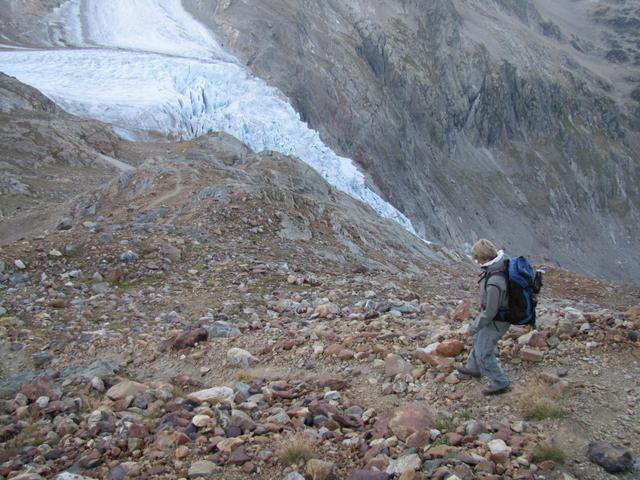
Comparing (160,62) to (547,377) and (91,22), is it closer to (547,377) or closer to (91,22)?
(91,22)

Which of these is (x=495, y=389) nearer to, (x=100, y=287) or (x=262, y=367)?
(x=262, y=367)

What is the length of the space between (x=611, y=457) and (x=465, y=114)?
84839 mm

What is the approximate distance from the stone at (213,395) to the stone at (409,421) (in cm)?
190

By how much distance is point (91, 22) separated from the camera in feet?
179

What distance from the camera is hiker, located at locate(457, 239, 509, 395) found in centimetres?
545

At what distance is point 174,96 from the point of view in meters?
37.0

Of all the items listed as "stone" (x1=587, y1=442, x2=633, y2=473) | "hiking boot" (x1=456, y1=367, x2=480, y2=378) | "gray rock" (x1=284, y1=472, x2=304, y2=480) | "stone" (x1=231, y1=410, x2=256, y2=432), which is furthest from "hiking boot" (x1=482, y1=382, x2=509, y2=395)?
"stone" (x1=231, y1=410, x2=256, y2=432)

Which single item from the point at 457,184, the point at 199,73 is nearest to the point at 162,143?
the point at 199,73

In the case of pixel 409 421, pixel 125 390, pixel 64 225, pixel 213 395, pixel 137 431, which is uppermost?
pixel 409 421

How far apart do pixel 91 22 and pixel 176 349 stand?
185ft

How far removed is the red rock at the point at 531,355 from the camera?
615cm

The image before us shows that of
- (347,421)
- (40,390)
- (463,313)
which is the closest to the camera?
(347,421)

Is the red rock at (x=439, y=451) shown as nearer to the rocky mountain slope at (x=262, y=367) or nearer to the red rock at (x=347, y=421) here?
the rocky mountain slope at (x=262, y=367)

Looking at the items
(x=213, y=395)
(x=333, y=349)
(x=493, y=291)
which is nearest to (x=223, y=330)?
(x=333, y=349)
